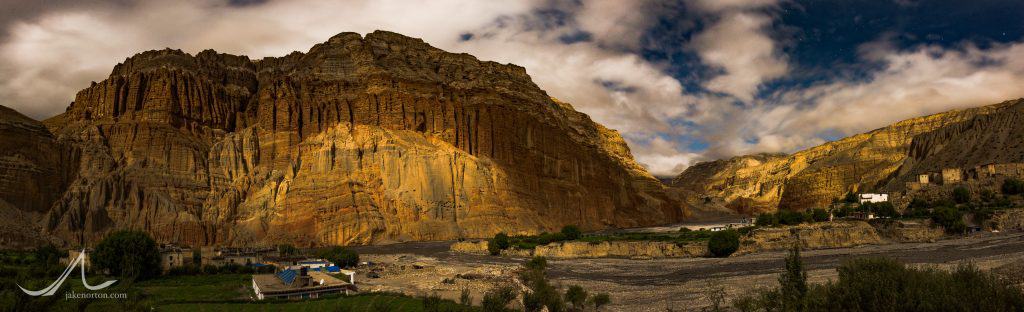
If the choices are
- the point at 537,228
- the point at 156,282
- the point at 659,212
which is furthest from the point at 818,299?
the point at 659,212

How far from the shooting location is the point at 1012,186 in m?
70.8

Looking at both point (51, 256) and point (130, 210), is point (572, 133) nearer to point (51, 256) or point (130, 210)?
point (130, 210)

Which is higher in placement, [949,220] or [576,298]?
[949,220]

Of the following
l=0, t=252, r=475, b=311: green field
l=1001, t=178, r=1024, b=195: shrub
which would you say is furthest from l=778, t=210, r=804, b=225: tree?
l=0, t=252, r=475, b=311: green field

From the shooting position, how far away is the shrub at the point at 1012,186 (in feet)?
231

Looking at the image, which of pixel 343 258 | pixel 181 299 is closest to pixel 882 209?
pixel 343 258

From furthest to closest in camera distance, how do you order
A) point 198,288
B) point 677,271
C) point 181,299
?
point 677,271 < point 198,288 < point 181,299

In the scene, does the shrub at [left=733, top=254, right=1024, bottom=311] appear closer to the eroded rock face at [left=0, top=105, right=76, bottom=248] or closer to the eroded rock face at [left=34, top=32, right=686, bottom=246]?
the eroded rock face at [left=34, top=32, right=686, bottom=246]

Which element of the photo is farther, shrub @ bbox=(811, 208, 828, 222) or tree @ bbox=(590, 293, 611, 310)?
shrub @ bbox=(811, 208, 828, 222)

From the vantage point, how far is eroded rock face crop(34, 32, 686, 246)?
104 metres

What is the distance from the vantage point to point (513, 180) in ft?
415

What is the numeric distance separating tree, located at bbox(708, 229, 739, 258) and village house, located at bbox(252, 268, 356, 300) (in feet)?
116

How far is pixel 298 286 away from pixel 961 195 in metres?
67.5

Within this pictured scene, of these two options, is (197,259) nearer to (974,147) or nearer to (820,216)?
(820,216)
